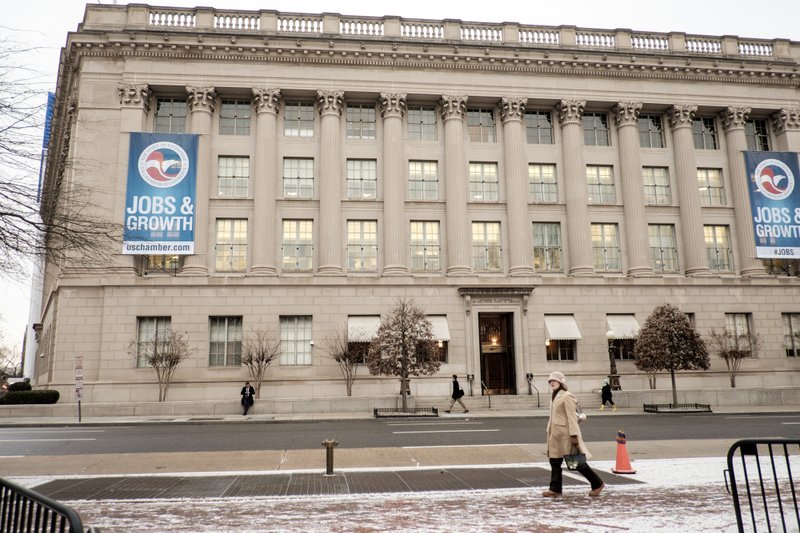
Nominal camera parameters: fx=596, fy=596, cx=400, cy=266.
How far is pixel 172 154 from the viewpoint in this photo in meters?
32.9

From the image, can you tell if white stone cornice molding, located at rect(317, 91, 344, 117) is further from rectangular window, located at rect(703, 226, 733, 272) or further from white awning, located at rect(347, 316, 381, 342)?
rectangular window, located at rect(703, 226, 733, 272)

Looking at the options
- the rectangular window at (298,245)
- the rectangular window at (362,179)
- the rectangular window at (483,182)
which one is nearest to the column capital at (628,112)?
the rectangular window at (483,182)

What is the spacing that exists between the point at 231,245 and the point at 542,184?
19195mm

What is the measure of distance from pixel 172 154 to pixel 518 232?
20207 mm

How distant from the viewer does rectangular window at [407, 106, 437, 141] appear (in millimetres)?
36969

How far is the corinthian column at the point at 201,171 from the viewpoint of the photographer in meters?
32.8

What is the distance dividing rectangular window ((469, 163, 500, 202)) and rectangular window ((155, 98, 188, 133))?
1746 centimetres

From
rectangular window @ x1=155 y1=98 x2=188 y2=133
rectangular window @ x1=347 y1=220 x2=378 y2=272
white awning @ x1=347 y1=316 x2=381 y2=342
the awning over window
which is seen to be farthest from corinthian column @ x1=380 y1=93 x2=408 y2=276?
rectangular window @ x1=155 y1=98 x2=188 y2=133

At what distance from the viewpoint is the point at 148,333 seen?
3203 centimetres

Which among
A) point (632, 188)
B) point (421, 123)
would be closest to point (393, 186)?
point (421, 123)

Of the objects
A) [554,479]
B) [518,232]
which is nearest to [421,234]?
[518,232]

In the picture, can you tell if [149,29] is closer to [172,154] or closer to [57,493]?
[172,154]

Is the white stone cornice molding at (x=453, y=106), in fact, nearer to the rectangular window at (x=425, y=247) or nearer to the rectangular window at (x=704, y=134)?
the rectangular window at (x=425, y=247)

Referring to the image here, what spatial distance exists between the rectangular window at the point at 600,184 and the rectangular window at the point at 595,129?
5.75 ft
